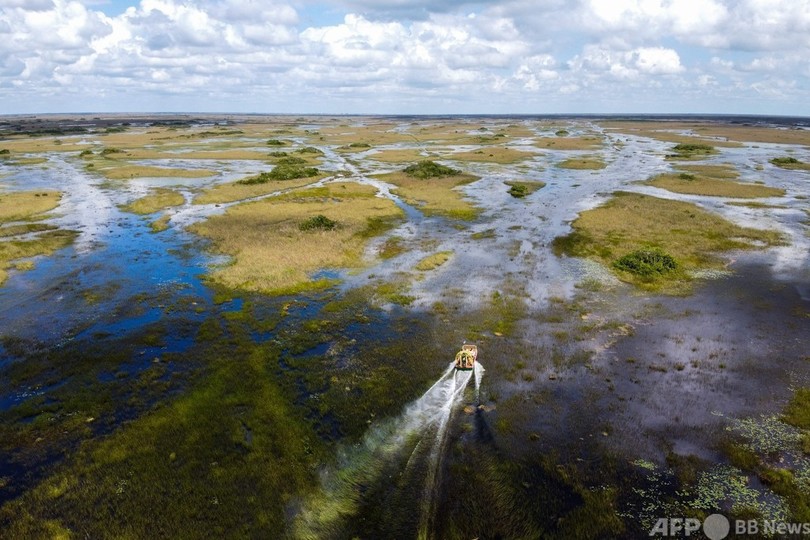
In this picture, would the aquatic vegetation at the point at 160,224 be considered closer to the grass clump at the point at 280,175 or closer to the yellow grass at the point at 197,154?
the grass clump at the point at 280,175

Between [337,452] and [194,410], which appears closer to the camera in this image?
[337,452]

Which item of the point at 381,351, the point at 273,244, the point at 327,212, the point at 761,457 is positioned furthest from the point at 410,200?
the point at 761,457

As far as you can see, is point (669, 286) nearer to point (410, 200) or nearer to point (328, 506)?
point (328, 506)

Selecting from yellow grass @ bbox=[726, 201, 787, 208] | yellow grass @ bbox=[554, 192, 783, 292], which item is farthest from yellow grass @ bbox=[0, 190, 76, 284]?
yellow grass @ bbox=[726, 201, 787, 208]

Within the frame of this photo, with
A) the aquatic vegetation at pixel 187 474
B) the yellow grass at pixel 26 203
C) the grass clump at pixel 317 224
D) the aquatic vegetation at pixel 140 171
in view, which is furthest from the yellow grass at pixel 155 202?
the aquatic vegetation at pixel 187 474

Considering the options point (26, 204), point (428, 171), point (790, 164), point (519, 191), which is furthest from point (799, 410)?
point (790, 164)

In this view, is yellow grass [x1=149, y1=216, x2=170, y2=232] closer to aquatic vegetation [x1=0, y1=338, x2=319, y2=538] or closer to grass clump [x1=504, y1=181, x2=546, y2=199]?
aquatic vegetation [x1=0, y1=338, x2=319, y2=538]
